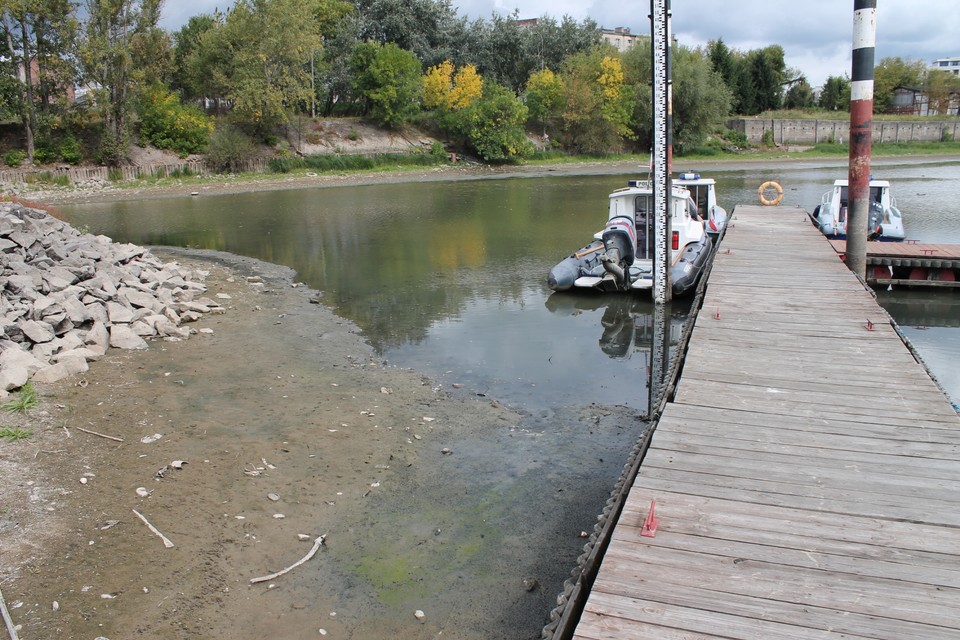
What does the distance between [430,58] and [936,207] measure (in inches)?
1928

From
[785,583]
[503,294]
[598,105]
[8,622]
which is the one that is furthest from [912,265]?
[598,105]

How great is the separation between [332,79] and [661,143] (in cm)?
5575

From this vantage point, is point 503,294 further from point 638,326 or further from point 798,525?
point 798,525

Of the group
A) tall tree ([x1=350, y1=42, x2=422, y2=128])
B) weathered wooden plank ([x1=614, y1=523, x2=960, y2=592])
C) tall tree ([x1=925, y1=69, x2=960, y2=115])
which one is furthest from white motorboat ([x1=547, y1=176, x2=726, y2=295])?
tall tree ([x1=925, y1=69, x2=960, y2=115])

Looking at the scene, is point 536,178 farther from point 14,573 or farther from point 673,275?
point 14,573

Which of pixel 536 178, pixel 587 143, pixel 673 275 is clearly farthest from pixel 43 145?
pixel 673 275

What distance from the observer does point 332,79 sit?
64062 mm

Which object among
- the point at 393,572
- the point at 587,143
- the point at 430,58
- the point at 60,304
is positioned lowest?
the point at 393,572

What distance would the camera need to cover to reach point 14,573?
568cm

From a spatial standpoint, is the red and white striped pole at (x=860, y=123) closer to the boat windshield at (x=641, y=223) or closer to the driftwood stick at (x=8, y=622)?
the boat windshield at (x=641, y=223)

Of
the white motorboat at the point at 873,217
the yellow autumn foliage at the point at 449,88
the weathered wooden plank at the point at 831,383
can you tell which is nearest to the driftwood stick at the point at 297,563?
the weathered wooden plank at the point at 831,383

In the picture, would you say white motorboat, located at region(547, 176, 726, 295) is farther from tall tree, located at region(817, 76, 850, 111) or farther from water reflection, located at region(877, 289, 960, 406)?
tall tree, located at region(817, 76, 850, 111)

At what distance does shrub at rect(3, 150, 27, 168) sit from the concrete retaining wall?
59.6 m

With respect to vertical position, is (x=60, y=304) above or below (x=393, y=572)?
above
